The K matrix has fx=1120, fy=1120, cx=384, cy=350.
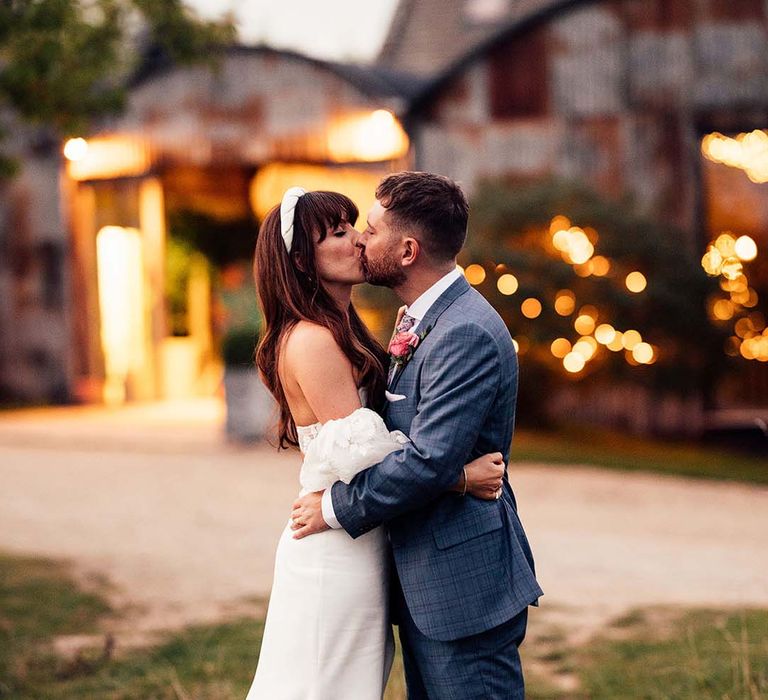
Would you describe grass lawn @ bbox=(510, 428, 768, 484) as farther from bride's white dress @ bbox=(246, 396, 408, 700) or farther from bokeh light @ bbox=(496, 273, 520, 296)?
bride's white dress @ bbox=(246, 396, 408, 700)

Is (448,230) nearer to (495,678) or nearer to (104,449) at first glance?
(495,678)

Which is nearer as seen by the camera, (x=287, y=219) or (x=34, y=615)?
(x=287, y=219)

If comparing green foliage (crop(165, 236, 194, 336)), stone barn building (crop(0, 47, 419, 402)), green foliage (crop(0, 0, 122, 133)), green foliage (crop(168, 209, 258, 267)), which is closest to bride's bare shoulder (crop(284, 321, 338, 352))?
green foliage (crop(0, 0, 122, 133))

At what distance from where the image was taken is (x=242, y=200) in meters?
16.5

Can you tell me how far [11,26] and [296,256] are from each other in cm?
359

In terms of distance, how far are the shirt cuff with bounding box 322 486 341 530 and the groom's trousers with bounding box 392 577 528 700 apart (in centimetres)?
34

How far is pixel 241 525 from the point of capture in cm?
766

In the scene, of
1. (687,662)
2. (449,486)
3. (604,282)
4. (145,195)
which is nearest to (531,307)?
(604,282)

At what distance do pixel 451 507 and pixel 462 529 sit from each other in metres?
0.06

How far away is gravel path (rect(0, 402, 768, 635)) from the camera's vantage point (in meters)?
5.79

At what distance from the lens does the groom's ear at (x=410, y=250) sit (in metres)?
2.70

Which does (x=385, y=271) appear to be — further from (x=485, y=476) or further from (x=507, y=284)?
(x=507, y=284)

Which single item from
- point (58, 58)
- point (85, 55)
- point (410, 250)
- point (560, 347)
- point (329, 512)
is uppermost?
point (85, 55)

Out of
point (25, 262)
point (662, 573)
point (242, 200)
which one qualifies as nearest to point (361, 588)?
point (662, 573)
